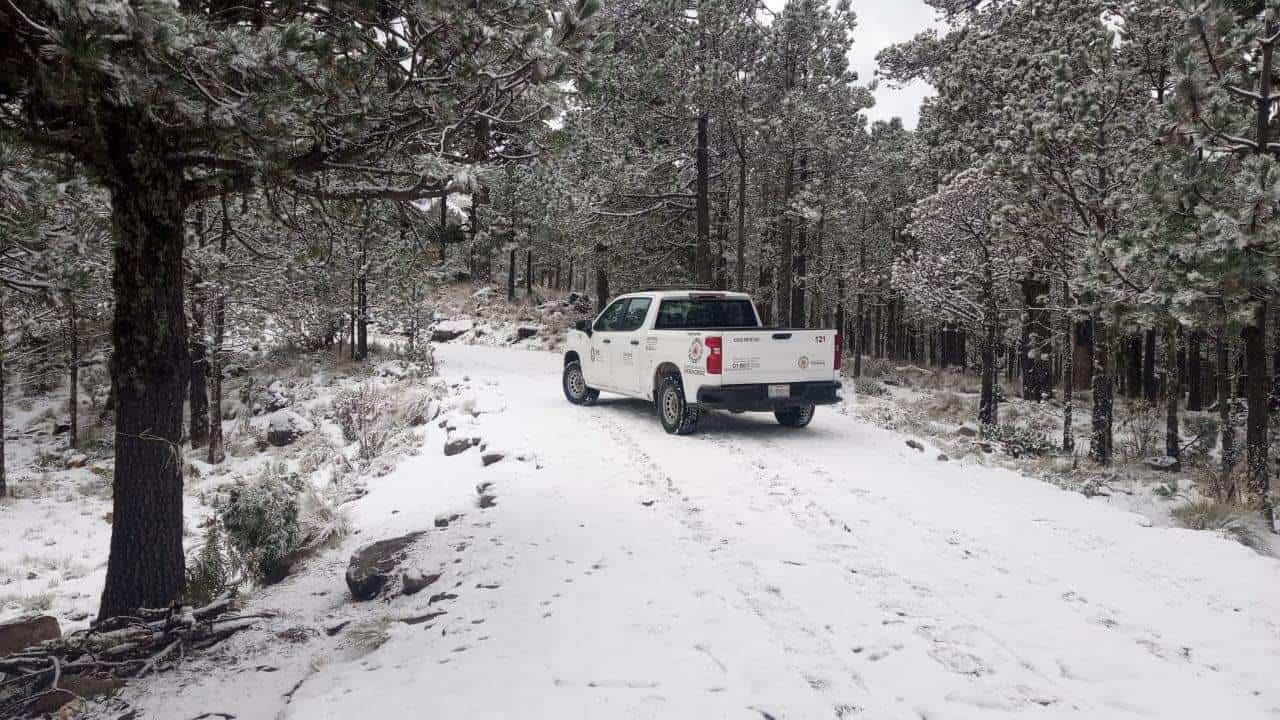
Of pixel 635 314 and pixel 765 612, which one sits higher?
pixel 635 314

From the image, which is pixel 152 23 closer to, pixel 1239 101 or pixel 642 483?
pixel 642 483

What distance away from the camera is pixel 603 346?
11500 mm

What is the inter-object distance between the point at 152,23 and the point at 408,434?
30.7 ft

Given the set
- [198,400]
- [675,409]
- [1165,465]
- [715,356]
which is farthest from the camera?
[198,400]

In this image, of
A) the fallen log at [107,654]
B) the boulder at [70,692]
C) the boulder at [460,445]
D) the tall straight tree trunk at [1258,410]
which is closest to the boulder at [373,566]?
the fallen log at [107,654]

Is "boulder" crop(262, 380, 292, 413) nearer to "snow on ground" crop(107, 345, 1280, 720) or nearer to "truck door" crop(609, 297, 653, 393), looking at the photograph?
"truck door" crop(609, 297, 653, 393)

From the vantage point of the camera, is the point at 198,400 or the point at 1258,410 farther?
the point at 198,400

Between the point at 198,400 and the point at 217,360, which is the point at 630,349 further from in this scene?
the point at 198,400

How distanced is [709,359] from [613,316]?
307 cm

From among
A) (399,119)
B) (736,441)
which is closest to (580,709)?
(399,119)

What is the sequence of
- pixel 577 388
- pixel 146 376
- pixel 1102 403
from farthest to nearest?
pixel 577 388 → pixel 1102 403 → pixel 146 376

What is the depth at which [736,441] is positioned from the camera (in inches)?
361

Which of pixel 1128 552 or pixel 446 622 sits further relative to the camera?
pixel 1128 552

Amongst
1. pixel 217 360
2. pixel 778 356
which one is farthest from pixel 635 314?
pixel 217 360
